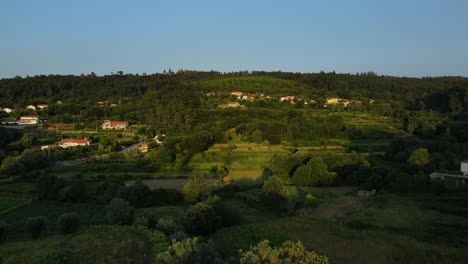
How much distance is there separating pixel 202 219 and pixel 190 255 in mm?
7415

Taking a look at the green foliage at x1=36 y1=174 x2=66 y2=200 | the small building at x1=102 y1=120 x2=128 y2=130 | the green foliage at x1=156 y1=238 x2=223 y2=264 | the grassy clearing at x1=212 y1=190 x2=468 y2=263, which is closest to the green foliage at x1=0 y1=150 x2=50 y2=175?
the green foliage at x1=36 y1=174 x2=66 y2=200

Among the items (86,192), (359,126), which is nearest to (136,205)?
(86,192)

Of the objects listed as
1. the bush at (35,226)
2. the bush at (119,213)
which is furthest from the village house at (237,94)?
the bush at (35,226)

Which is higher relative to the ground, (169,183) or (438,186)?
(438,186)

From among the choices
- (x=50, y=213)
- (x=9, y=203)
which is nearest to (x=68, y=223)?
(x=50, y=213)

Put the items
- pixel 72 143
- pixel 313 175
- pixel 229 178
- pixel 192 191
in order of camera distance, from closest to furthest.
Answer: pixel 192 191, pixel 313 175, pixel 229 178, pixel 72 143

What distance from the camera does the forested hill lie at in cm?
8762

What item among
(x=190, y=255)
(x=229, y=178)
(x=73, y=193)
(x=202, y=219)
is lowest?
(x=229, y=178)

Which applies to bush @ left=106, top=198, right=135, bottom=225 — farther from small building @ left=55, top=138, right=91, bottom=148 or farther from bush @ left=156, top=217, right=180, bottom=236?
small building @ left=55, top=138, right=91, bottom=148

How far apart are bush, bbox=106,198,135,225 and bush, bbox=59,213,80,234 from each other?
165 cm

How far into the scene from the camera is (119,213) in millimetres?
22078

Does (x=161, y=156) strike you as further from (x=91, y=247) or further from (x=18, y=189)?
(x=91, y=247)

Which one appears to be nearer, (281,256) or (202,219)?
(281,256)

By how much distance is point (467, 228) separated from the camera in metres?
20.5
